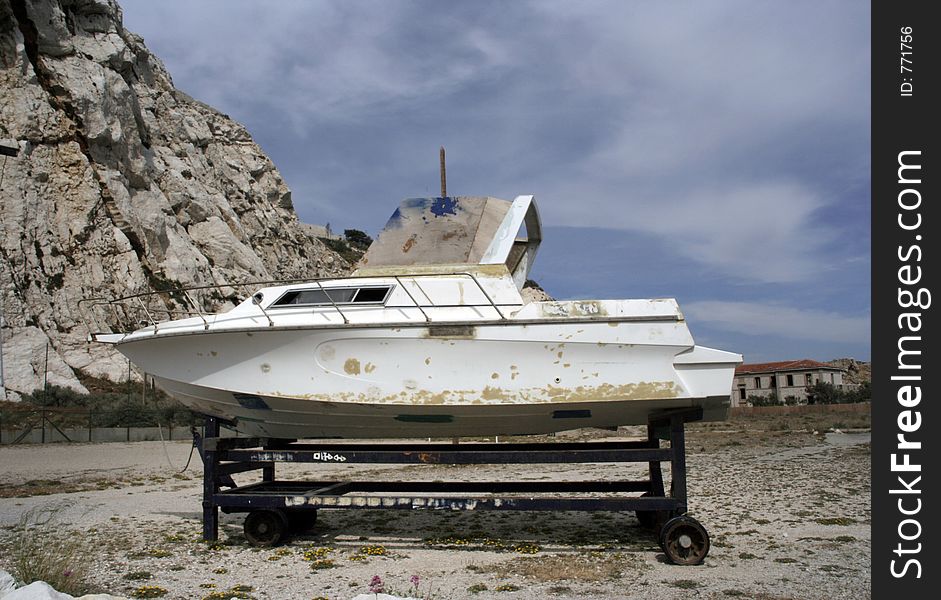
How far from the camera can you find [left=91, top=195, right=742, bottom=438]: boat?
6.77 m

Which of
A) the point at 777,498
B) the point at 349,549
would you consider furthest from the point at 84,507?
the point at 777,498

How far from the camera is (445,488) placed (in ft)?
26.5

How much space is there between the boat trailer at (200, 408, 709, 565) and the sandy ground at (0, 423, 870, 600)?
0.80ft

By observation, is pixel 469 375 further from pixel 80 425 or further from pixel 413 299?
pixel 80 425

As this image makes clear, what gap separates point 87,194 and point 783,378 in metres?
65.5

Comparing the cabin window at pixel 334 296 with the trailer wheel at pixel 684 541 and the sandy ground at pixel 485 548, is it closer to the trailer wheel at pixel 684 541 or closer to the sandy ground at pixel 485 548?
the sandy ground at pixel 485 548

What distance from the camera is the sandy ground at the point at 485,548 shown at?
18.0 feet

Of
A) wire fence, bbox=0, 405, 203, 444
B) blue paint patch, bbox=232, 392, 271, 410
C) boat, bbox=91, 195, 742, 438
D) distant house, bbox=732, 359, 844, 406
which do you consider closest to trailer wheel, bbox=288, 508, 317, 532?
boat, bbox=91, 195, 742, 438

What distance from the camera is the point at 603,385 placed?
6.76 meters

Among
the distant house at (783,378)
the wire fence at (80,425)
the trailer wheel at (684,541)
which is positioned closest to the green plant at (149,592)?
the trailer wheel at (684,541)

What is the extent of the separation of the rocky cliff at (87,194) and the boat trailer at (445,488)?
17672 millimetres

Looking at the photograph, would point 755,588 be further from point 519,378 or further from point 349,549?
point 349,549

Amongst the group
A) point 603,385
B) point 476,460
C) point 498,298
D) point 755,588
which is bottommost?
point 755,588

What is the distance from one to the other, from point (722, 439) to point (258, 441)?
21260 mm
